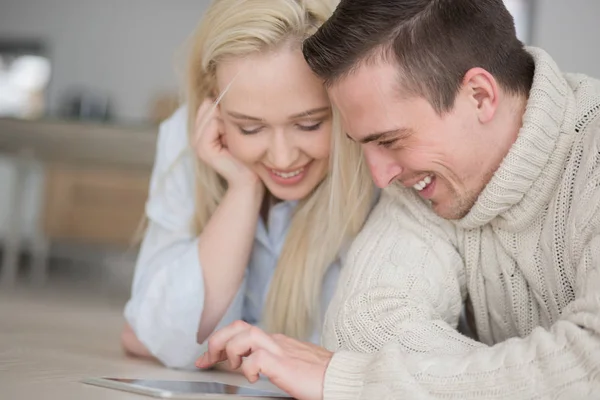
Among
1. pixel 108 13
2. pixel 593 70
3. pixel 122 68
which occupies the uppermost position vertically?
pixel 108 13

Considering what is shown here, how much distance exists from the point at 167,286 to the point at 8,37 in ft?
24.7

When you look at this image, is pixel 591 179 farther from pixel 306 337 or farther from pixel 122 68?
pixel 122 68

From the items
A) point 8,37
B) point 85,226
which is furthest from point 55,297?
point 8,37

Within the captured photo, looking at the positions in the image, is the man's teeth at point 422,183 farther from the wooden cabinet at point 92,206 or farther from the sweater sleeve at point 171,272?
the wooden cabinet at point 92,206

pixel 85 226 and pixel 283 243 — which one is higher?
pixel 85 226

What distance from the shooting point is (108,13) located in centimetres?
872

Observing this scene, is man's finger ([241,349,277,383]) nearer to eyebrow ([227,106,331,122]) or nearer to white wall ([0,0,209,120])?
eyebrow ([227,106,331,122])

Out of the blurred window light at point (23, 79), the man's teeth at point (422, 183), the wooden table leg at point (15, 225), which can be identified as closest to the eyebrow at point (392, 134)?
the man's teeth at point (422, 183)

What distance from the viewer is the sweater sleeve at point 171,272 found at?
190 centimetres

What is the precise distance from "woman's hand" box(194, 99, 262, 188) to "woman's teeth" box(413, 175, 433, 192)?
0.48 meters

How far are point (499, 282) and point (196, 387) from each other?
572 millimetres

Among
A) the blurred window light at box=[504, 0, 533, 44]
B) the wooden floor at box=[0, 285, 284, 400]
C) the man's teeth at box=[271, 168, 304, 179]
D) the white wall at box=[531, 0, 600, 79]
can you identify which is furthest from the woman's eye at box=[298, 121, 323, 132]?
the blurred window light at box=[504, 0, 533, 44]

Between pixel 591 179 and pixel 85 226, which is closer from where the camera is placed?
pixel 591 179

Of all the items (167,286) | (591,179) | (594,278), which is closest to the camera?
(594,278)
